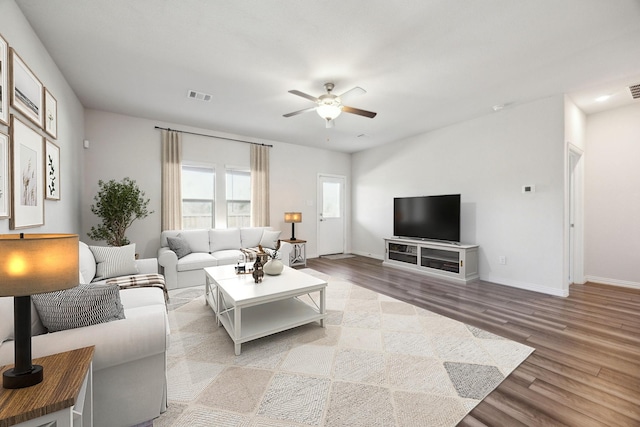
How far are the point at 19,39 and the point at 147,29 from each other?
92 centimetres

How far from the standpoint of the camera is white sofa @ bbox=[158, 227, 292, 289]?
403cm

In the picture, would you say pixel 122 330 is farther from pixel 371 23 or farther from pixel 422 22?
pixel 422 22

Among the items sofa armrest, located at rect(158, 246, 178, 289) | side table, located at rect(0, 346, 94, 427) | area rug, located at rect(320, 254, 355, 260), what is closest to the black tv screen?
area rug, located at rect(320, 254, 355, 260)

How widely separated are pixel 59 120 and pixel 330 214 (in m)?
5.33

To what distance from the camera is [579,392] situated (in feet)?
5.92

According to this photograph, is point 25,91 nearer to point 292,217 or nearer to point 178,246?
point 178,246

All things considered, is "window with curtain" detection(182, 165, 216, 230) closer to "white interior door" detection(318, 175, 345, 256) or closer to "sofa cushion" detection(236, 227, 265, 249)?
"sofa cushion" detection(236, 227, 265, 249)

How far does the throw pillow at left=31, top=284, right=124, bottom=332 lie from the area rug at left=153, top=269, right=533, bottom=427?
28.1 inches

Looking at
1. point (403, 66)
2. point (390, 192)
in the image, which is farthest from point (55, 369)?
point (390, 192)

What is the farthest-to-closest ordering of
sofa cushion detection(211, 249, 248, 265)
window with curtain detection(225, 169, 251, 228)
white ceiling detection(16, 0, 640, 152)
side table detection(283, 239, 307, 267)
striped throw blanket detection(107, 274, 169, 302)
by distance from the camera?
side table detection(283, 239, 307, 267), window with curtain detection(225, 169, 251, 228), sofa cushion detection(211, 249, 248, 265), striped throw blanket detection(107, 274, 169, 302), white ceiling detection(16, 0, 640, 152)

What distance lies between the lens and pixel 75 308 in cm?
146

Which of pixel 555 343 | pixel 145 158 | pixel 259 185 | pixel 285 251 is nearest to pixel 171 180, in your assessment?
pixel 145 158

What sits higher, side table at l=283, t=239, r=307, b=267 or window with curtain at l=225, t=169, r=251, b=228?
window with curtain at l=225, t=169, r=251, b=228

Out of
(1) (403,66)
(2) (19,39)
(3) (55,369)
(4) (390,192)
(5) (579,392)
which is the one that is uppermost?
(1) (403,66)
